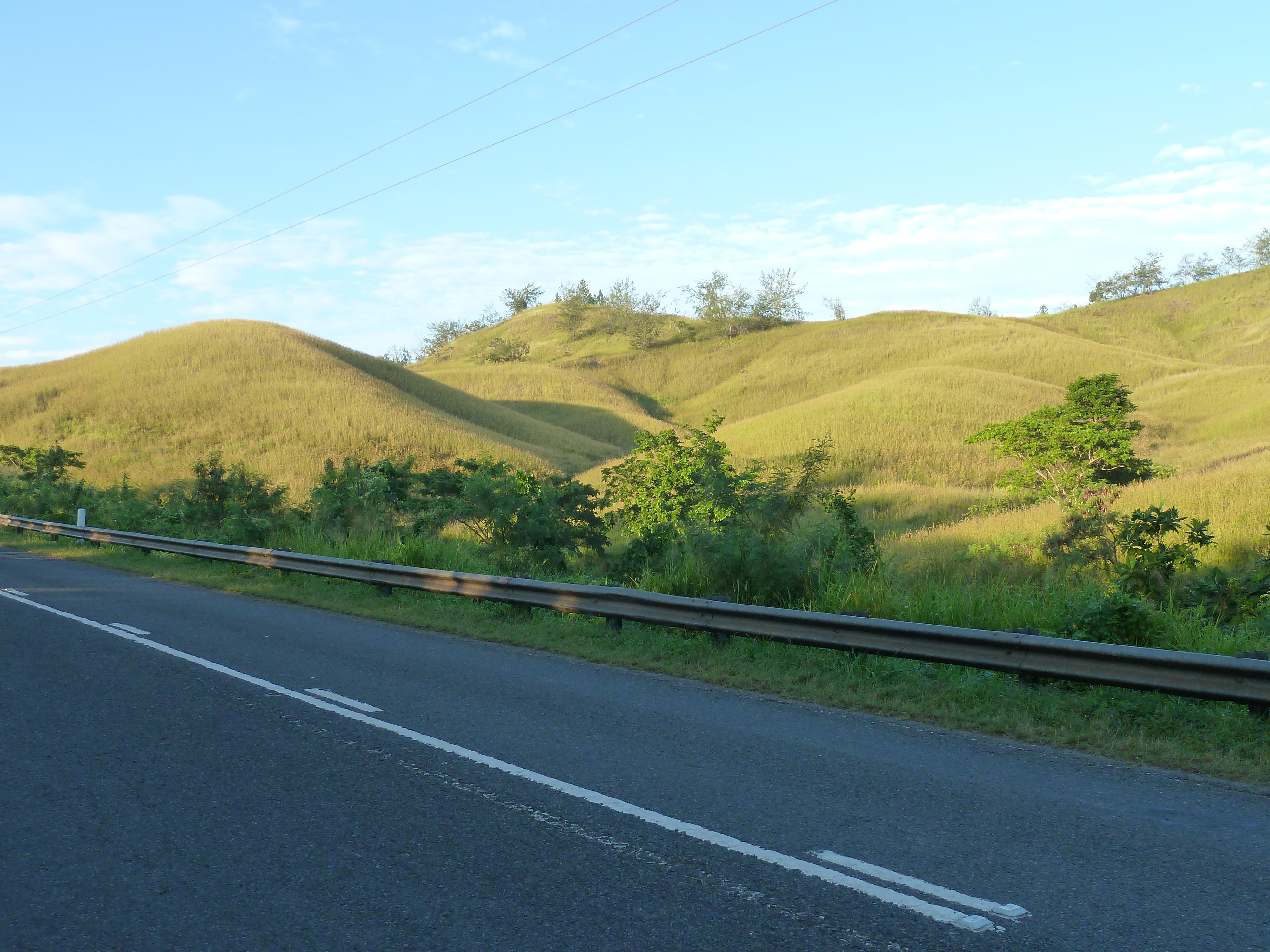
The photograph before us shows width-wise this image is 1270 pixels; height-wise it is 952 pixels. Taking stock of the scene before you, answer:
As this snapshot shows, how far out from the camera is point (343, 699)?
23.6ft

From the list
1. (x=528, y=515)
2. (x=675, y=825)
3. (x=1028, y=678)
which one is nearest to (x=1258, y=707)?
(x=1028, y=678)

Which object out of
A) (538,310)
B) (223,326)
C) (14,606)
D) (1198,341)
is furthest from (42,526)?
(538,310)

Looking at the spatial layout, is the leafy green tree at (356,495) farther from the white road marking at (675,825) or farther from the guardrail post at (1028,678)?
the guardrail post at (1028,678)

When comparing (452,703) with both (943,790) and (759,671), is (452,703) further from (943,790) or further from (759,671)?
Answer: (943,790)

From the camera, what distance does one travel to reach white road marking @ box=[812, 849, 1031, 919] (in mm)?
3574

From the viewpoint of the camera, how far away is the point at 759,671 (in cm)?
814

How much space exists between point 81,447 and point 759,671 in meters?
50.3

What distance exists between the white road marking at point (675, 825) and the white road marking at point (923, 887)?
0.08 m

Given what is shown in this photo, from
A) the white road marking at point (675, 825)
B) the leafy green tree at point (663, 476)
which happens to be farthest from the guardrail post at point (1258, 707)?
the leafy green tree at point (663, 476)

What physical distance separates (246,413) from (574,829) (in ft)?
184

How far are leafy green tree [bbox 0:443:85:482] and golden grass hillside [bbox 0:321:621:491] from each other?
469 centimetres

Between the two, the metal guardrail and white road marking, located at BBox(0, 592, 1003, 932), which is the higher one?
the metal guardrail

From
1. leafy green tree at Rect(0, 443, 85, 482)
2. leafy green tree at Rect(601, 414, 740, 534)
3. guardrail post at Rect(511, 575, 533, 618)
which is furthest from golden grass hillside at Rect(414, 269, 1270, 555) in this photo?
leafy green tree at Rect(0, 443, 85, 482)

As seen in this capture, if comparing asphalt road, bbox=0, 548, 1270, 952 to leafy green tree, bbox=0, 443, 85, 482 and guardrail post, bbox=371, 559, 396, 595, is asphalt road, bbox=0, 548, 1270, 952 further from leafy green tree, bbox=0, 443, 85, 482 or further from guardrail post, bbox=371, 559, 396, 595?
leafy green tree, bbox=0, 443, 85, 482
